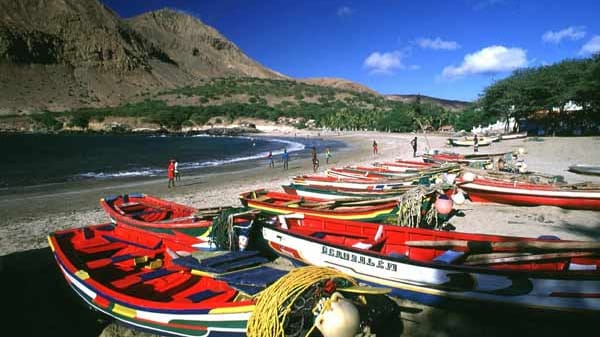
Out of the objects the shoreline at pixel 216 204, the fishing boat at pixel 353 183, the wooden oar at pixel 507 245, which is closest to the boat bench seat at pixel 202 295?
the wooden oar at pixel 507 245

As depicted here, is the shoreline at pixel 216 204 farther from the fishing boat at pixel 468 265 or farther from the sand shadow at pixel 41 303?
the fishing boat at pixel 468 265

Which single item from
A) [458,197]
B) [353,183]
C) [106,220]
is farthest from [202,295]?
[458,197]

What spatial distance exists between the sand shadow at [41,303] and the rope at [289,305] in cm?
385

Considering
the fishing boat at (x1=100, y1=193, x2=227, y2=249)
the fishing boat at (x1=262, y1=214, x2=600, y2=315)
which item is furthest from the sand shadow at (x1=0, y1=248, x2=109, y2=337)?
the fishing boat at (x1=262, y1=214, x2=600, y2=315)

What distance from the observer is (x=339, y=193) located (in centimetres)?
1178

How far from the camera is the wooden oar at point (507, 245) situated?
16.8 ft

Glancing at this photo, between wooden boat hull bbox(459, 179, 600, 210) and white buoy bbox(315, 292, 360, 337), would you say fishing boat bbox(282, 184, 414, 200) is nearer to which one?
wooden boat hull bbox(459, 179, 600, 210)

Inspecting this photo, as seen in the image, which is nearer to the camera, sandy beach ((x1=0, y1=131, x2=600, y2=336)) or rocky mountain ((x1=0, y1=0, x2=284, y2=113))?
sandy beach ((x1=0, y1=131, x2=600, y2=336))

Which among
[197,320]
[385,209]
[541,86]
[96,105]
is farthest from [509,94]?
[96,105]

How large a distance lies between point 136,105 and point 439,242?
138m

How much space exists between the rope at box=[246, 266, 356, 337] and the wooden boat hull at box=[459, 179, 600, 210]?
10.6m

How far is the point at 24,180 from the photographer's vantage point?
2541 centimetres

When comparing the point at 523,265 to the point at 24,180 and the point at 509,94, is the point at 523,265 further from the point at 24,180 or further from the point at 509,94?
the point at 509,94

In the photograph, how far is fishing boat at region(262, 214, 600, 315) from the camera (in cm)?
473
